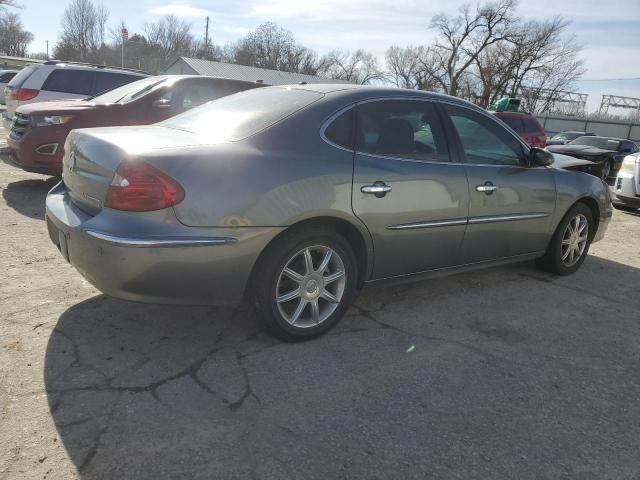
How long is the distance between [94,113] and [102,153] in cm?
398

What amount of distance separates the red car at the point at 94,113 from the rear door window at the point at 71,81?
2073mm

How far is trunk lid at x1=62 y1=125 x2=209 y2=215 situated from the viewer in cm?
278

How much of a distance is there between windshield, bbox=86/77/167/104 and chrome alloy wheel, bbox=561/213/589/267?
5255mm

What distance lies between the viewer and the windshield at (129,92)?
6.77 m

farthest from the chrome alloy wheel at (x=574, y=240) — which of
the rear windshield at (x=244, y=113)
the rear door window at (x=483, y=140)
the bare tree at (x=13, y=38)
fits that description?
the bare tree at (x=13, y=38)

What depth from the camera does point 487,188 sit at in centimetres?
396

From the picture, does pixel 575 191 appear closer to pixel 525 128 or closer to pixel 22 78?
pixel 525 128

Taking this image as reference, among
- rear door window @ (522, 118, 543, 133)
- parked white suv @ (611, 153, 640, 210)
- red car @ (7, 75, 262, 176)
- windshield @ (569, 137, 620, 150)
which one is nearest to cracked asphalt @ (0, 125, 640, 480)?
red car @ (7, 75, 262, 176)

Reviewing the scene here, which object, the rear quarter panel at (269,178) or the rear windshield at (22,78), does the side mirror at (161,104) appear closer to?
the rear windshield at (22,78)

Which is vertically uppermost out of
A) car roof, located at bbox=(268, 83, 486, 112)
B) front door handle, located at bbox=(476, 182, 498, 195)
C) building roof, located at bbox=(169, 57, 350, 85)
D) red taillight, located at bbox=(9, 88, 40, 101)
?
building roof, located at bbox=(169, 57, 350, 85)

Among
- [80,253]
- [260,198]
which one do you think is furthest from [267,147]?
[80,253]

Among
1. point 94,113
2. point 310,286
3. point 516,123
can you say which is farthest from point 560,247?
point 516,123

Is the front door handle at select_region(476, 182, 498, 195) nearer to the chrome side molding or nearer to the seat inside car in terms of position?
the seat inside car

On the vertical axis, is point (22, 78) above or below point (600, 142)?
above
